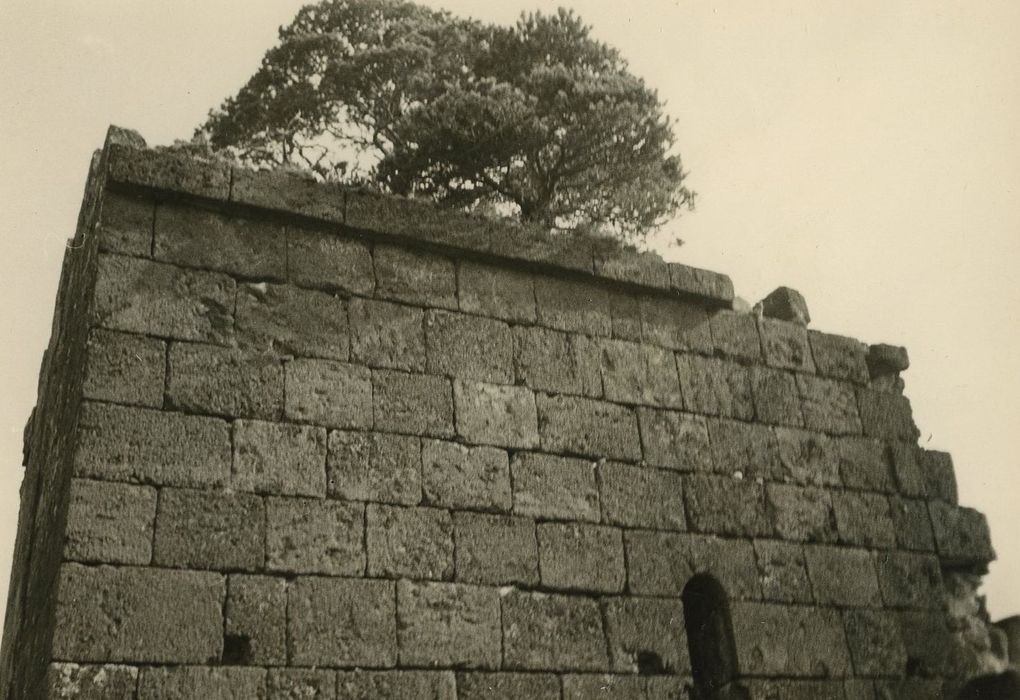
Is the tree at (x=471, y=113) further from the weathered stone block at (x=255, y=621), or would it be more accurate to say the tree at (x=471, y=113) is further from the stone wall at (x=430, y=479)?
the weathered stone block at (x=255, y=621)

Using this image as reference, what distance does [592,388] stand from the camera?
6.92 metres

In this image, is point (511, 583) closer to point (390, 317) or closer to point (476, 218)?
point (390, 317)

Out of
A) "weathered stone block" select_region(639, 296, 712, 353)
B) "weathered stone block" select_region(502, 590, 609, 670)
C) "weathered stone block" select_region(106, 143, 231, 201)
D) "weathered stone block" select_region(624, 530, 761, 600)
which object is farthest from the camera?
"weathered stone block" select_region(639, 296, 712, 353)

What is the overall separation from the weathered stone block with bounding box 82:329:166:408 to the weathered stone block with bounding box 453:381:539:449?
5.53 ft

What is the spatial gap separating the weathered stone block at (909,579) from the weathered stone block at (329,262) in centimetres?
388

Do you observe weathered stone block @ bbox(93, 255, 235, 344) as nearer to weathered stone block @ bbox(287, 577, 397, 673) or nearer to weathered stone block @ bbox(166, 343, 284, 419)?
weathered stone block @ bbox(166, 343, 284, 419)

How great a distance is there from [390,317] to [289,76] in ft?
19.7

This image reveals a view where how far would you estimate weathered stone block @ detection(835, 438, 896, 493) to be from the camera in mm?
7637

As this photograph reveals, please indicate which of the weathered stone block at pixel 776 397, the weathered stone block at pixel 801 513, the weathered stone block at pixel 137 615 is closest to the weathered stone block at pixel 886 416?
the weathered stone block at pixel 776 397

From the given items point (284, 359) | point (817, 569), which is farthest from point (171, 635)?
point (817, 569)

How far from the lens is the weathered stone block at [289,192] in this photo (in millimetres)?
6305

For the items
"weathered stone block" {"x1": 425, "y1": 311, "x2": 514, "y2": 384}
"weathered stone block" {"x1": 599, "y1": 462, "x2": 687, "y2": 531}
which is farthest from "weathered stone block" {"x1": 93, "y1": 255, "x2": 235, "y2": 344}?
"weathered stone block" {"x1": 599, "y1": 462, "x2": 687, "y2": 531}

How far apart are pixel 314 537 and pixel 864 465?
406 cm

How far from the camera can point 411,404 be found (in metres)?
6.28
